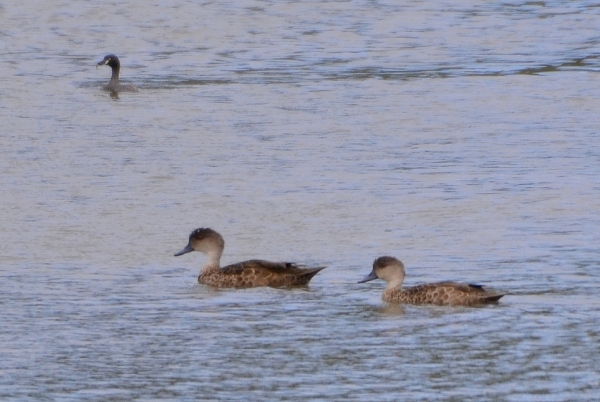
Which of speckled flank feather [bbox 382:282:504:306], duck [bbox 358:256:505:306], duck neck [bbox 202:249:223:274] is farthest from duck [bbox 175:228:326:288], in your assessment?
speckled flank feather [bbox 382:282:504:306]

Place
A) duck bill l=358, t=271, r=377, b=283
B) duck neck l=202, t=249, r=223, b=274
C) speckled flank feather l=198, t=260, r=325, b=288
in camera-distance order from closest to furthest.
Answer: duck bill l=358, t=271, r=377, b=283, speckled flank feather l=198, t=260, r=325, b=288, duck neck l=202, t=249, r=223, b=274

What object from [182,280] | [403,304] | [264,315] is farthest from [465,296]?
[182,280]

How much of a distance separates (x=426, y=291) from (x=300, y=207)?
16.4 ft

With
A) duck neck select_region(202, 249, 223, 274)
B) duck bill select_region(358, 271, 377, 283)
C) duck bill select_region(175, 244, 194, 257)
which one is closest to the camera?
duck bill select_region(358, 271, 377, 283)

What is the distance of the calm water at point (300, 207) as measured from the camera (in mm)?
10992

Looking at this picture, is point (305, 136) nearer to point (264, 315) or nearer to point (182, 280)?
point (182, 280)

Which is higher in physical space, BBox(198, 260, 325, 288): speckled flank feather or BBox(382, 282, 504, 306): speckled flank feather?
BBox(382, 282, 504, 306): speckled flank feather

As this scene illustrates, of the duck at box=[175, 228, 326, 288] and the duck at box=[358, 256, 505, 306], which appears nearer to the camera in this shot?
the duck at box=[358, 256, 505, 306]

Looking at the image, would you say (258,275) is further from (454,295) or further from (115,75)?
(115,75)

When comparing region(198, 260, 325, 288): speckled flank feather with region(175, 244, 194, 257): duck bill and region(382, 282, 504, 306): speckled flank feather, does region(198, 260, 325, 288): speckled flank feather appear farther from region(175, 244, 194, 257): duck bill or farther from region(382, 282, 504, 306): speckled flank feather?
region(382, 282, 504, 306): speckled flank feather

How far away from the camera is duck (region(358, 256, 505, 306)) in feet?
42.2

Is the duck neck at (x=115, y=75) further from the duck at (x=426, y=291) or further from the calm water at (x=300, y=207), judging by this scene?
the duck at (x=426, y=291)

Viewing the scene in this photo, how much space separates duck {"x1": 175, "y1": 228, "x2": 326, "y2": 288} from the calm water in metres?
0.15

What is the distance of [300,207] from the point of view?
18.0m
